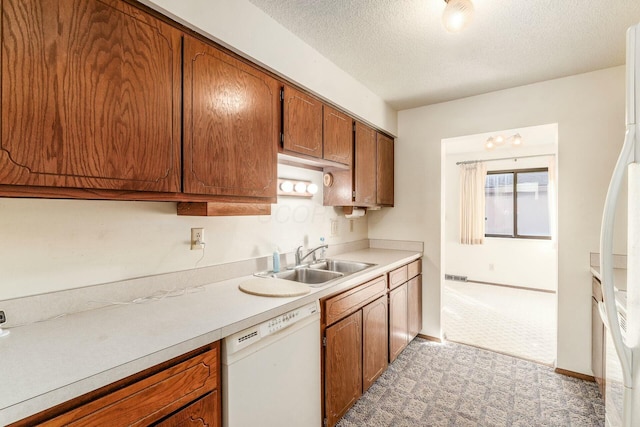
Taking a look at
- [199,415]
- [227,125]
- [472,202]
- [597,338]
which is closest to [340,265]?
[227,125]

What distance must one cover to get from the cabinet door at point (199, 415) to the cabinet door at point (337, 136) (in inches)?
63.8

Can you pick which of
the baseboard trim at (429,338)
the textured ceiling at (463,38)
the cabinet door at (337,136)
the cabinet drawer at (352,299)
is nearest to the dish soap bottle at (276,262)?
the cabinet drawer at (352,299)

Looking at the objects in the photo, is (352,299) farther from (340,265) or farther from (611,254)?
(611,254)

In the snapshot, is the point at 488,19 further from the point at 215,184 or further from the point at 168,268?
the point at 168,268

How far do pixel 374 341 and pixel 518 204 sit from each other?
4179mm

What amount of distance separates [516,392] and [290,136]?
95.1 inches

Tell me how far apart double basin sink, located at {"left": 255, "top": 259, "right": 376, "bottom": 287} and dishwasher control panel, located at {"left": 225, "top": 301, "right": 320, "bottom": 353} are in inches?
15.0

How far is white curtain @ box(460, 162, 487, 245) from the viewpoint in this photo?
5074 millimetres

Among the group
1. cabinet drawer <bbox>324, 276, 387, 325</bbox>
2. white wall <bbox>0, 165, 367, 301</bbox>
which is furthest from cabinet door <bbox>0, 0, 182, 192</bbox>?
cabinet drawer <bbox>324, 276, 387, 325</bbox>

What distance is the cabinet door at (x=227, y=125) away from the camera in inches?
52.7

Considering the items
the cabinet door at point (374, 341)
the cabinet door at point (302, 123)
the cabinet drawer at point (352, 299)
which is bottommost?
the cabinet door at point (374, 341)

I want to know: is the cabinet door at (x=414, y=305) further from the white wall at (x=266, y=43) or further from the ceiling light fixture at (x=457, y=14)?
the ceiling light fixture at (x=457, y=14)

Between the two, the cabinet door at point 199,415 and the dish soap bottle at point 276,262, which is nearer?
the cabinet door at point 199,415

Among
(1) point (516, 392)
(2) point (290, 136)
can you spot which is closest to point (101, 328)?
(2) point (290, 136)
